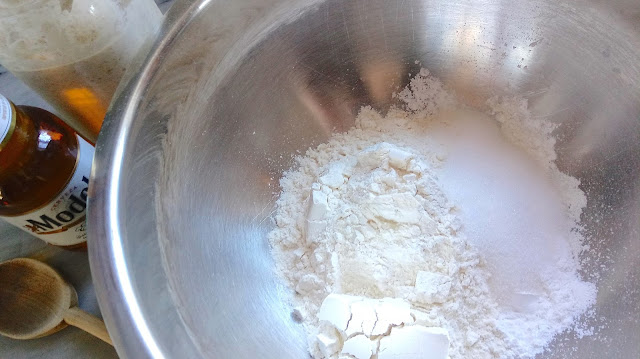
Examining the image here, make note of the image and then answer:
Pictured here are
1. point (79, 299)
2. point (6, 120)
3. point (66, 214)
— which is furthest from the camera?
point (79, 299)

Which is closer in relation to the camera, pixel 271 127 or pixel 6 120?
pixel 6 120

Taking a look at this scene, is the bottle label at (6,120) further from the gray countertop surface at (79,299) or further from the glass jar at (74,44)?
the gray countertop surface at (79,299)

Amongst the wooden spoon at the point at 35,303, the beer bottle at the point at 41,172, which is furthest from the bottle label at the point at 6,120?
the wooden spoon at the point at 35,303

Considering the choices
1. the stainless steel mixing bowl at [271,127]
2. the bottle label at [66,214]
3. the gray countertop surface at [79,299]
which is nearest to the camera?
the stainless steel mixing bowl at [271,127]

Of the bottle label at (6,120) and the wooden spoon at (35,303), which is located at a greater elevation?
the bottle label at (6,120)

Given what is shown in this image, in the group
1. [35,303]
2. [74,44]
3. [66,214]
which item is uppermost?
[74,44]

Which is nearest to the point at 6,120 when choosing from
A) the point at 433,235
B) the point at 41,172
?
the point at 41,172

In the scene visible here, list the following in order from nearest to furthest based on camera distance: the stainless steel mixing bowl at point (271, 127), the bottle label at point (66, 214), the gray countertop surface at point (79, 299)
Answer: the stainless steel mixing bowl at point (271, 127)
the bottle label at point (66, 214)
the gray countertop surface at point (79, 299)

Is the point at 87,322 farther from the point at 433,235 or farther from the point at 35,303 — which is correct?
the point at 433,235
